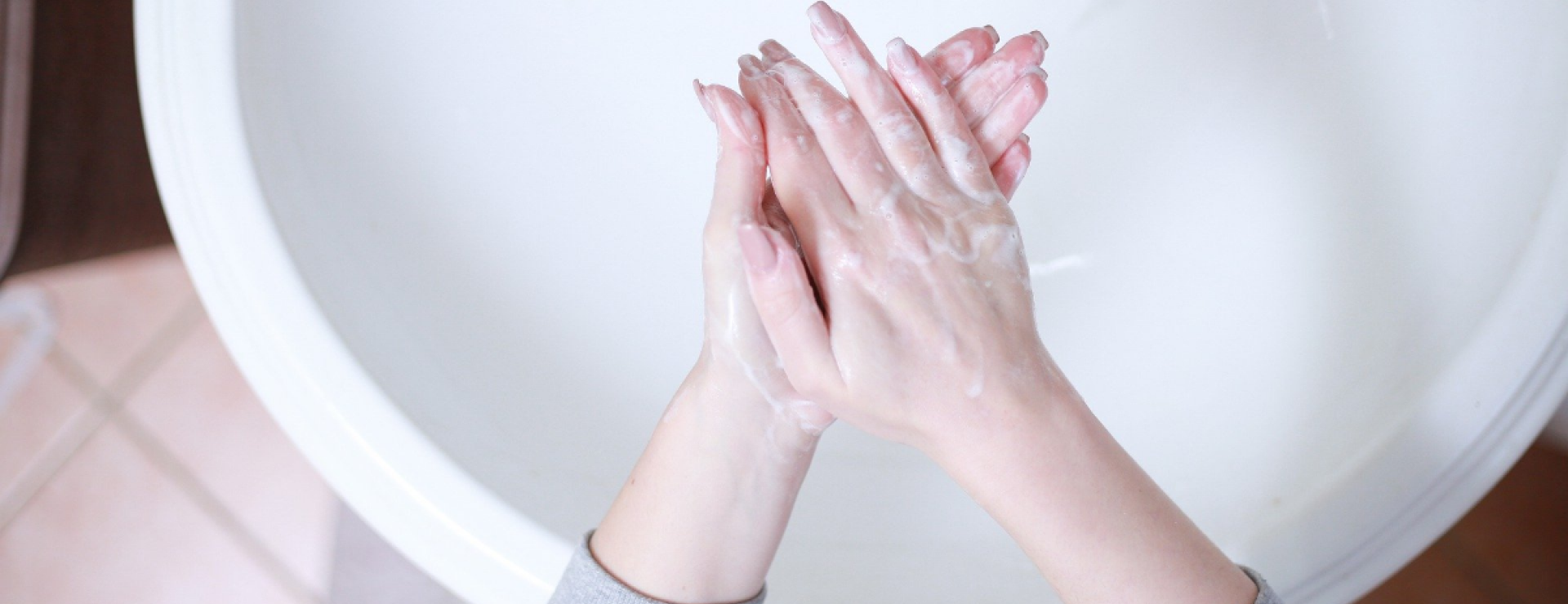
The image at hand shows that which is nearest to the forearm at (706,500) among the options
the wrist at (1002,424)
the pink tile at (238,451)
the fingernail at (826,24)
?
the wrist at (1002,424)

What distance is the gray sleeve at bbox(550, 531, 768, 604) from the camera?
1.86 feet

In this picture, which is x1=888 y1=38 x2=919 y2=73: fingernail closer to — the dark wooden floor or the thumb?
the thumb

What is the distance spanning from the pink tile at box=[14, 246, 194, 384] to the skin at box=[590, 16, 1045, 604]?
941mm

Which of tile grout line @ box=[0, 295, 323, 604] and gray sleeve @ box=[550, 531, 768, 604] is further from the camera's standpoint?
tile grout line @ box=[0, 295, 323, 604]

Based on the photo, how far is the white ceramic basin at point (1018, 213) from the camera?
1.99 ft

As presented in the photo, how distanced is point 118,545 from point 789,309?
41.2 inches

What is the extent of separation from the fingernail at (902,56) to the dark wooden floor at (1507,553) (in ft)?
2.73

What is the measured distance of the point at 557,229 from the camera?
2.88ft

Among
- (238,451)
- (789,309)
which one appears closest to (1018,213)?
(789,309)

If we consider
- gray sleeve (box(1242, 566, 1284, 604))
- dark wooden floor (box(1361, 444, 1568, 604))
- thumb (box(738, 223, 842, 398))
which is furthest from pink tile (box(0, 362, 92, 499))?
dark wooden floor (box(1361, 444, 1568, 604))

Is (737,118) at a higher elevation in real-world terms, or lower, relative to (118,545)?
higher

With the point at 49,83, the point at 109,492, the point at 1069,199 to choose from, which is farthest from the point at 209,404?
the point at 1069,199

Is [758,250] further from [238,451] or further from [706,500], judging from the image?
[238,451]

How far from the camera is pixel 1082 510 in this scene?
560mm
